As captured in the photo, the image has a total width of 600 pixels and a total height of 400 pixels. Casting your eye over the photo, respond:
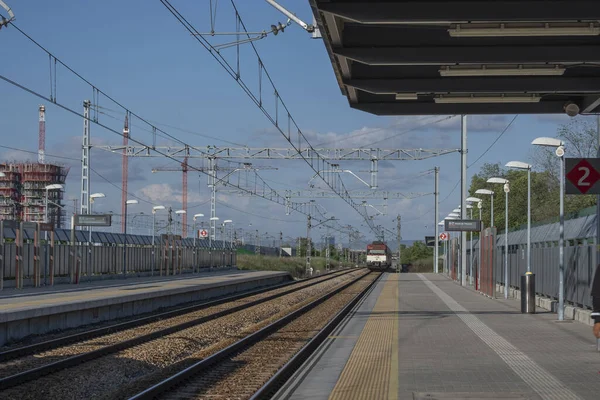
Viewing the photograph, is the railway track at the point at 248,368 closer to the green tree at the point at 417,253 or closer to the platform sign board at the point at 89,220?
the platform sign board at the point at 89,220

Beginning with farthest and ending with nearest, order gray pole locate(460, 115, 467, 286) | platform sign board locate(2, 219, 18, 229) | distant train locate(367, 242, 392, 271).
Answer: distant train locate(367, 242, 392, 271)
gray pole locate(460, 115, 467, 286)
platform sign board locate(2, 219, 18, 229)

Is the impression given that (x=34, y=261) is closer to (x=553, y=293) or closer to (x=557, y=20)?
(x=553, y=293)

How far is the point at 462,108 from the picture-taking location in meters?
16.8

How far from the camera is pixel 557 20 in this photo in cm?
1112

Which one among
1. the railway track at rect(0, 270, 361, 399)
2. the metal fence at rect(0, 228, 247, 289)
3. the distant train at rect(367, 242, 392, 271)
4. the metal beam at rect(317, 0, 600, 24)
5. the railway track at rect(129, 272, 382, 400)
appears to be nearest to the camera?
the metal beam at rect(317, 0, 600, 24)

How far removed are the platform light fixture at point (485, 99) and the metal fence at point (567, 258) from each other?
585cm

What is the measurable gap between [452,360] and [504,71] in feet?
15.1

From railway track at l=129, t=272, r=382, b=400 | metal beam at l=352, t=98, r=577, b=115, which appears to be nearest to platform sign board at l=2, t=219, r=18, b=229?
railway track at l=129, t=272, r=382, b=400

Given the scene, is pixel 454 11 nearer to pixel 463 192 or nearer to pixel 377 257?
pixel 463 192

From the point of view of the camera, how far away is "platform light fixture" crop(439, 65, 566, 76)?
13.7m

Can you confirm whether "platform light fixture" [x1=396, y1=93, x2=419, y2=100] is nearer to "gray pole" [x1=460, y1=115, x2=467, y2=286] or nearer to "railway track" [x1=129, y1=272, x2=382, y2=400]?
"railway track" [x1=129, y1=272, x2=382, y2=400]

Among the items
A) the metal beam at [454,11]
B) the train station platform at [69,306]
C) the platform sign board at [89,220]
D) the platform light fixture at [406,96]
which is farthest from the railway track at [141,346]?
the platform sign board at [89,220]

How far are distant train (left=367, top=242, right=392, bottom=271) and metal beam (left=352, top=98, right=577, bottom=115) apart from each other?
2964 inches

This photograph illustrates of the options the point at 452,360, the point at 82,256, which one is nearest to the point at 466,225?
the point at 82,256
